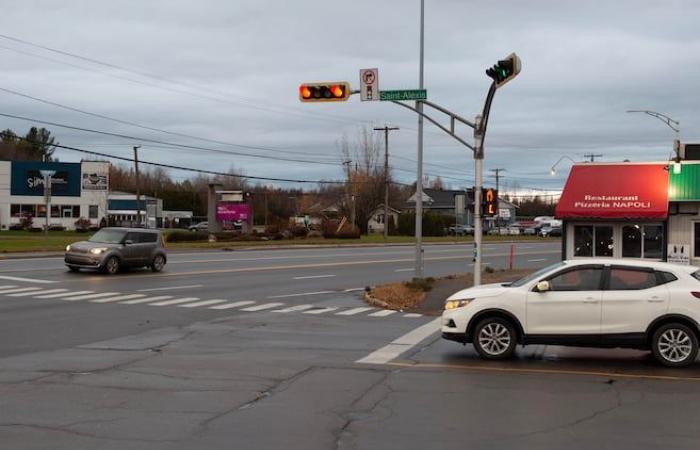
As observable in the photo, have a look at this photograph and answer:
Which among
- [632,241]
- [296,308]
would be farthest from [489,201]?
[632,241]

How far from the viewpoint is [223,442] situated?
638 cm

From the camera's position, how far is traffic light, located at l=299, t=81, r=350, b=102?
19.4 meters

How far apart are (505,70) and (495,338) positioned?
7862 mm

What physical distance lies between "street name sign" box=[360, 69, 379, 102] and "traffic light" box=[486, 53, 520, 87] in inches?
148

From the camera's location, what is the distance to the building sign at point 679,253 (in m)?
26.2

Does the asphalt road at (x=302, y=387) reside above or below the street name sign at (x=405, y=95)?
below

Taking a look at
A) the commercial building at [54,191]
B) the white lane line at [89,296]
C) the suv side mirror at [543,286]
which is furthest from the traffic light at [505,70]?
the commercial building at [54,191]

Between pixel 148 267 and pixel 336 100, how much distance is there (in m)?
13.2

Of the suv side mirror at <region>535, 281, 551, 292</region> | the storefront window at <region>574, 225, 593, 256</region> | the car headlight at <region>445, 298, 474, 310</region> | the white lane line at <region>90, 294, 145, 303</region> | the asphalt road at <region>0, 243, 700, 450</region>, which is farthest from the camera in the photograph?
the storefront window at <region>574, 225, 593, 256</region>

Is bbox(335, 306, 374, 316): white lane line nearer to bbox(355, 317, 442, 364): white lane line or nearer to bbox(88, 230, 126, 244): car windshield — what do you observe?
bbox(355, 317, 442, 364): white lane line

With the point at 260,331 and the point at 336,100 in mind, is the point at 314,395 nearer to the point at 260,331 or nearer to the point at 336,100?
the point at 260,331

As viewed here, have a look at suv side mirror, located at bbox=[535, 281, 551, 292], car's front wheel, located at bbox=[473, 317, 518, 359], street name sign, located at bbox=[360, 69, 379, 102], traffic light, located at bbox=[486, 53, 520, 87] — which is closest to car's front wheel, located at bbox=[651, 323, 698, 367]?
suv side mirror, located at bbox=[535, 281, 551, 292]

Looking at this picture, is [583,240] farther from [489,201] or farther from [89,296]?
[89,296]

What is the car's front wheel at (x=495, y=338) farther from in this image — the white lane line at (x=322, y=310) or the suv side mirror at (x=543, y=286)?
the white lane line at (x=322, y=310)
